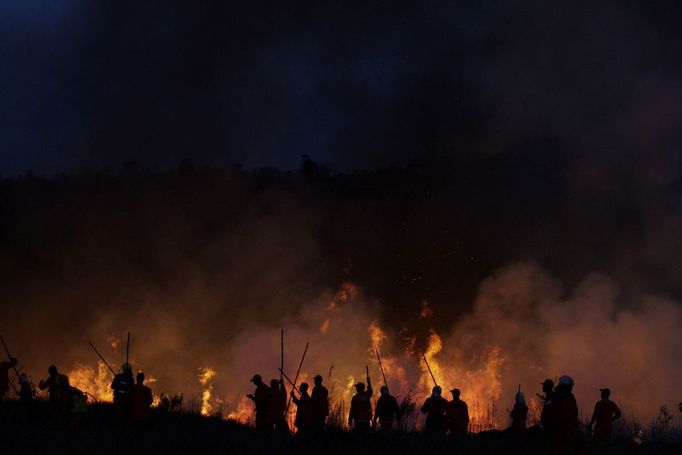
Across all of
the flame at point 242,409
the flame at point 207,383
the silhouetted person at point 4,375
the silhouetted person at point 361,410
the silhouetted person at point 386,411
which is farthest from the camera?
the flame at point 207,383

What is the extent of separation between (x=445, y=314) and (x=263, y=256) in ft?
30.2

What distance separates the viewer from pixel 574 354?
94.6 feet

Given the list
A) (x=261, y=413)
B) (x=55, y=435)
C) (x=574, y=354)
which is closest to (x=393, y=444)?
(x=261, y=413)

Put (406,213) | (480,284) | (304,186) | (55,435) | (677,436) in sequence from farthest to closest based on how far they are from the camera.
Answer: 1. (304,186)
2. (406,213)
3. (480,284)
4. (677,436)
5. (55,435)

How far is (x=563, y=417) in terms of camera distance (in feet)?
36.3

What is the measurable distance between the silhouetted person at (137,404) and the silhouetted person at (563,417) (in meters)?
7.56

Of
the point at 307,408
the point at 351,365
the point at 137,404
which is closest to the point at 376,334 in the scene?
the point at 351,365

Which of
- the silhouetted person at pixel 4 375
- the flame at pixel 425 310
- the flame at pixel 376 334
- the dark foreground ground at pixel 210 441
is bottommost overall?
the dark foreground ground at pixel 210 441

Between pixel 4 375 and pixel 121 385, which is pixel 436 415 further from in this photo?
pixel 4 375

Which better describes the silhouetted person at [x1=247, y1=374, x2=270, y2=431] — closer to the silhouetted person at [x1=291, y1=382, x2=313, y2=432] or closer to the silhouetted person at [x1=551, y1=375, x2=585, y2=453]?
the silhouetted person at [x1=291, y1=382, x2=313, y2=432]

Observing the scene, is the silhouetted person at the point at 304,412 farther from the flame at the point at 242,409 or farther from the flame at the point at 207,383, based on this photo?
the flame at the point at 207,383

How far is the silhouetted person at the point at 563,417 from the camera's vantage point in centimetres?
1104

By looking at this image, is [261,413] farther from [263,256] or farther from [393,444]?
[263,256]

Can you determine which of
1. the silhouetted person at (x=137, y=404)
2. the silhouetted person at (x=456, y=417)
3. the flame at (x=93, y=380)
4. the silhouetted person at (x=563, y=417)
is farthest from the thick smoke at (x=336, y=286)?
the silhouetted person at (x=563, y=417)
